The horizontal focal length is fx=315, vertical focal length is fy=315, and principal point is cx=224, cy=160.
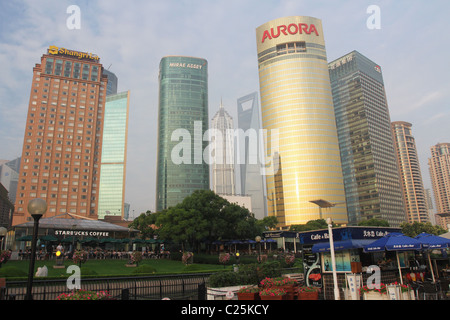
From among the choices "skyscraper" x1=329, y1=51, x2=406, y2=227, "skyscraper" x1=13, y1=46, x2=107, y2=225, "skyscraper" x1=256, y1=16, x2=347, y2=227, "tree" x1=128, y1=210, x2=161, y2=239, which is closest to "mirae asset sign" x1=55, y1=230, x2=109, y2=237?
"tree" x1=128, y1=210, x2=161, y2=239

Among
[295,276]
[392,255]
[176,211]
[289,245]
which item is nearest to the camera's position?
[392,255]

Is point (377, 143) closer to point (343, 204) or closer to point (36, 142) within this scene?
point (343, 204)

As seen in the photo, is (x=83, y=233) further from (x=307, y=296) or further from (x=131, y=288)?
(x=307, y=296)

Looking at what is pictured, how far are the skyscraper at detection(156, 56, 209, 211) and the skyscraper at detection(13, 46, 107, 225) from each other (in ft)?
154

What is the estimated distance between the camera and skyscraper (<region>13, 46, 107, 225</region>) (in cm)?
12125

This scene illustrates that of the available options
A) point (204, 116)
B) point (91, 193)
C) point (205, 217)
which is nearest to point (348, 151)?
point (204, 116)

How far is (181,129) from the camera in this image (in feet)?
593

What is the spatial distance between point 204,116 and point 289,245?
10570 cm

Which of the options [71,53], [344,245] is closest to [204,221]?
[344,245]

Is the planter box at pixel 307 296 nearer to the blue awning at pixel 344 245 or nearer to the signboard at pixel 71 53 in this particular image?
the blue awning at pixel 344 245

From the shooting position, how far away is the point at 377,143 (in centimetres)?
18850

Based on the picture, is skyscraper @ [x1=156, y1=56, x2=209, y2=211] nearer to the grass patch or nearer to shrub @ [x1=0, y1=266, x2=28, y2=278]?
the grass patch

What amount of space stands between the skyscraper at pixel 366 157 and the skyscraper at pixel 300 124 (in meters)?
50.4

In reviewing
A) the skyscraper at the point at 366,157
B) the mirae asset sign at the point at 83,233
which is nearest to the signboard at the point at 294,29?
the skyscraper at the point at 366,157
